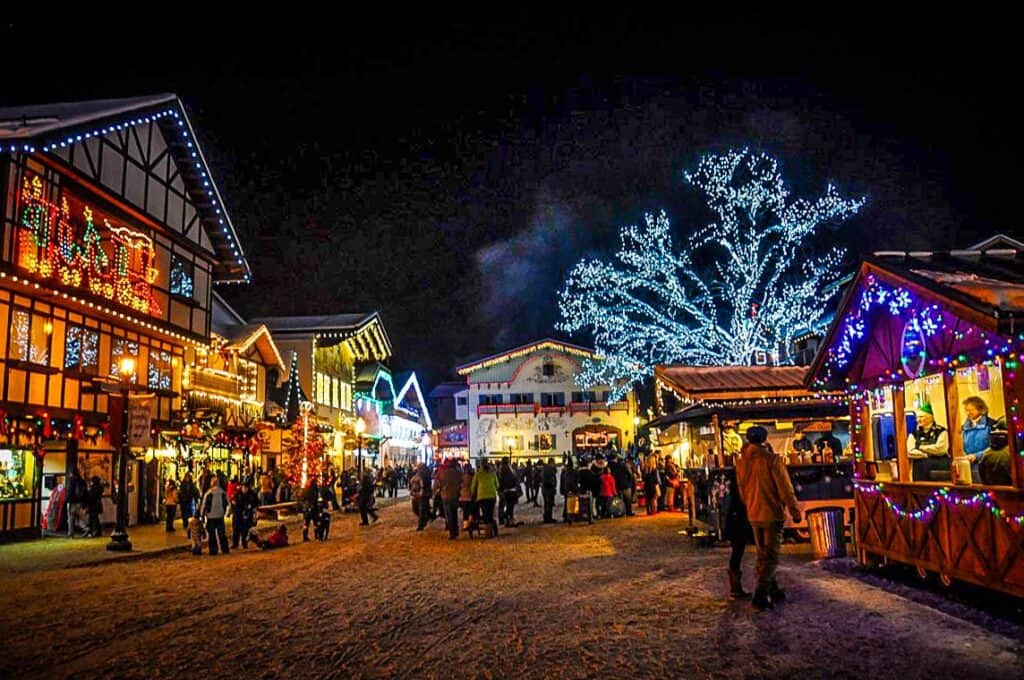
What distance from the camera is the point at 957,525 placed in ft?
27.4

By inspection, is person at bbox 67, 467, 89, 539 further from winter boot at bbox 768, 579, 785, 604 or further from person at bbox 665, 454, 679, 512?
winter boot at bbox 768, 579, 785, 604

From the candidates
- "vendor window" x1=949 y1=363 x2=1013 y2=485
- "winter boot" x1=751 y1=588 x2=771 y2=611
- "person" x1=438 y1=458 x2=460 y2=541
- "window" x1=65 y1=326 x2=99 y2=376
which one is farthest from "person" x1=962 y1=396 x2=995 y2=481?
"window" x1=65 y1=326 x2=99 y2=376

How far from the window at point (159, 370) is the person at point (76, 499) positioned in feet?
13.6

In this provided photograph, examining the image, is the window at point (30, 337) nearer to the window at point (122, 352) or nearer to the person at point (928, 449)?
the window at point (122, 352)

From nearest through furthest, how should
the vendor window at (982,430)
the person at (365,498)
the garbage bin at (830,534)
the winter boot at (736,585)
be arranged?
the vendor window at (982,430) < the winter boot at (736,585) < the garbage bin at (830,534) < the person at (365,498)

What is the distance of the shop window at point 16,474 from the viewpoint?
1839cm

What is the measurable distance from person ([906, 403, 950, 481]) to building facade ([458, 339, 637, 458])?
51.2 m

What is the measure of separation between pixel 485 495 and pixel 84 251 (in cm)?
1194

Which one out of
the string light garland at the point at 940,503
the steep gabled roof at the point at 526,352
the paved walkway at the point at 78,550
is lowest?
the paved walkway at the point at 78,550

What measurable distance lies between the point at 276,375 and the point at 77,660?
28.6 m

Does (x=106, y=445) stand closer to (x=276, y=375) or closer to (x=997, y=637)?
(x=276, y=375)

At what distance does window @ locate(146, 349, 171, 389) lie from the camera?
2356cm

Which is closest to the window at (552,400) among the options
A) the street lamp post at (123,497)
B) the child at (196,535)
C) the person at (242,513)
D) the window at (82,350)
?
the window at (82,350)

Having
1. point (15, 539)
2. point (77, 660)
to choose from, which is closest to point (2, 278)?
point (15, 539)
